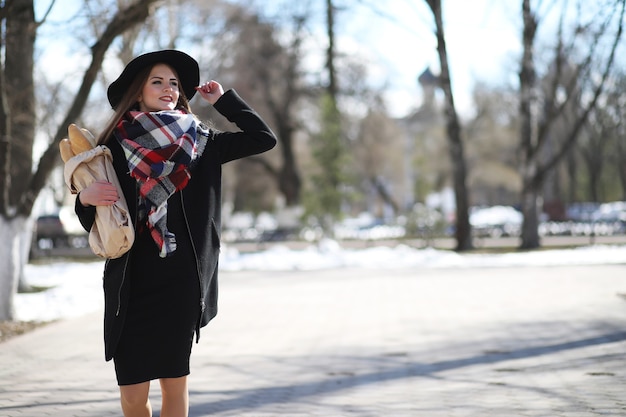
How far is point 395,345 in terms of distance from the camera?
28.6ft

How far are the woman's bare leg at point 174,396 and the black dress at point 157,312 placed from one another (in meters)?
0.07

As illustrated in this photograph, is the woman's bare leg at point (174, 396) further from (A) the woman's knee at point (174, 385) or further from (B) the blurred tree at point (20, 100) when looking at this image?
(B) the blurred tree at point (20, 100)


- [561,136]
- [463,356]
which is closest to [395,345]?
[463,356]

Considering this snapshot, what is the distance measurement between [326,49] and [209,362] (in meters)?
A: 26.8

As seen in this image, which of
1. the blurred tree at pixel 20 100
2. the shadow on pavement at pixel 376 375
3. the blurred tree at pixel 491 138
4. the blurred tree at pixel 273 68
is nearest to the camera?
the shadow on pavement at pixel 376 375

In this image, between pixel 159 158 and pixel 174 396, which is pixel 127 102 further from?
pixel 174 396

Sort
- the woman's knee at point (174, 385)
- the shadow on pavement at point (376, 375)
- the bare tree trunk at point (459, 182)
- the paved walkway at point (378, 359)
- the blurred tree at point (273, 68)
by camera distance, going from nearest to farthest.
→ the woman's knee at point (174, 385) < the paved walkway at point (378, 359) < the shadow on pavement at point (376, 375) < the bare tree trunk at point (459, 182) < the blurred tree at point (273, 68)

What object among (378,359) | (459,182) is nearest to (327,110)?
(459,182)

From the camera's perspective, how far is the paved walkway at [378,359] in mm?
5898

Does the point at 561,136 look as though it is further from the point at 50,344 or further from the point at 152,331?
the point at 152,331

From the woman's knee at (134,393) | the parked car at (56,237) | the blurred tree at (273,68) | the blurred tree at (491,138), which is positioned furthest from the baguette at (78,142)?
the blurred tree at (491,138)

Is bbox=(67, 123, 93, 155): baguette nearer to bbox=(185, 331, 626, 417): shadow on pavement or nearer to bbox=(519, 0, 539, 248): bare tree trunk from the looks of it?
bbox=(185, 331, 626, 417): shadow on pavement

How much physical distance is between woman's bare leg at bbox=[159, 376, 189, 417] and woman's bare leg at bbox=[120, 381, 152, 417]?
82mm

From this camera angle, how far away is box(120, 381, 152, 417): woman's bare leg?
3574mm
